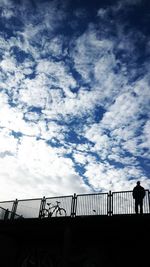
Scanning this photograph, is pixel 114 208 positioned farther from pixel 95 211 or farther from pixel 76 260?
pixel 76 260

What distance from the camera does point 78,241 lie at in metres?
17.4

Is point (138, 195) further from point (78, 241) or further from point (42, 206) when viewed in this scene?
point (42, 206)

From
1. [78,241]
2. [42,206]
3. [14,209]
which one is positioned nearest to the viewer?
[78,241]

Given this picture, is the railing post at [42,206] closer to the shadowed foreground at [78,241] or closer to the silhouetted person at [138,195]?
the shadowed foreground at [78,241]

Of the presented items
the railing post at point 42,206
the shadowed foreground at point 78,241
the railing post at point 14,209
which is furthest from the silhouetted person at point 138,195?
the railing post at point 14,209

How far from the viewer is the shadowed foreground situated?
14.6 meters

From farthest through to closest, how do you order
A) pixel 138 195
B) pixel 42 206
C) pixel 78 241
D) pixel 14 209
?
pixel 14 209 < pixel 42 206 < pixel 78 241 < pixel 138 195

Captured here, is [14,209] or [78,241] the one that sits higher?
[14,209]

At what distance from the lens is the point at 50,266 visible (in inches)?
677

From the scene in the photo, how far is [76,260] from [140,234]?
14.7 ft

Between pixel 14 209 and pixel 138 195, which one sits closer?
pixel 138 195

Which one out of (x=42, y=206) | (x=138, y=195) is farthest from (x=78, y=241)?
(x=138, y=195)

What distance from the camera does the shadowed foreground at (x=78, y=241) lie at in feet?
48.0

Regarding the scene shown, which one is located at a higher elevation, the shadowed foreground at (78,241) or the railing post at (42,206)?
the railing post at (42,206)
